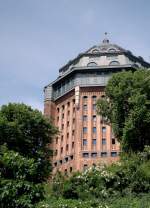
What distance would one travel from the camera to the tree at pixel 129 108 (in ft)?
131

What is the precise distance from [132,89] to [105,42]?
40020 millimetres

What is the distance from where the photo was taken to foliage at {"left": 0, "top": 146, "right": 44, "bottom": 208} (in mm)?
21672

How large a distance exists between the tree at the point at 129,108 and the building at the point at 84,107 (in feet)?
82.6

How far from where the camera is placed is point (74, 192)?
32.2m

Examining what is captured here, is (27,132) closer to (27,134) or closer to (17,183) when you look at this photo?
(27,134)

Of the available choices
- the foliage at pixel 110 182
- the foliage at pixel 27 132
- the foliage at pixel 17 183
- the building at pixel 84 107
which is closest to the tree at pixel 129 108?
the foliage at pixel 110 182

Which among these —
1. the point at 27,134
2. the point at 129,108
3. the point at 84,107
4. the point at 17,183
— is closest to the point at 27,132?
the point at 27,134

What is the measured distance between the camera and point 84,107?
72.9 m

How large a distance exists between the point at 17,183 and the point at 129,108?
2138 cm

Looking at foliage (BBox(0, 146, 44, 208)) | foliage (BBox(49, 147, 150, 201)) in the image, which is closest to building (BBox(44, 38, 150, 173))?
foliage (BBox(49, 147, 150, 201))

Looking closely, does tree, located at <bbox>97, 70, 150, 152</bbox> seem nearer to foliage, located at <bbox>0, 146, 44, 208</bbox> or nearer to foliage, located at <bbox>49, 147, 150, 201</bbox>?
foliage, located at <bbox>49, 147, 150, 201</bbox>

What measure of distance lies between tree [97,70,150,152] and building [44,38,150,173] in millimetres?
Answer: 25163

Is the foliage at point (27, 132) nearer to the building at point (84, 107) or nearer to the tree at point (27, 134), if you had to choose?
the tree at point (27, 134)

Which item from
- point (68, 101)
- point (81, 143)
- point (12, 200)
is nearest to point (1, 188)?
point (12, 200)
